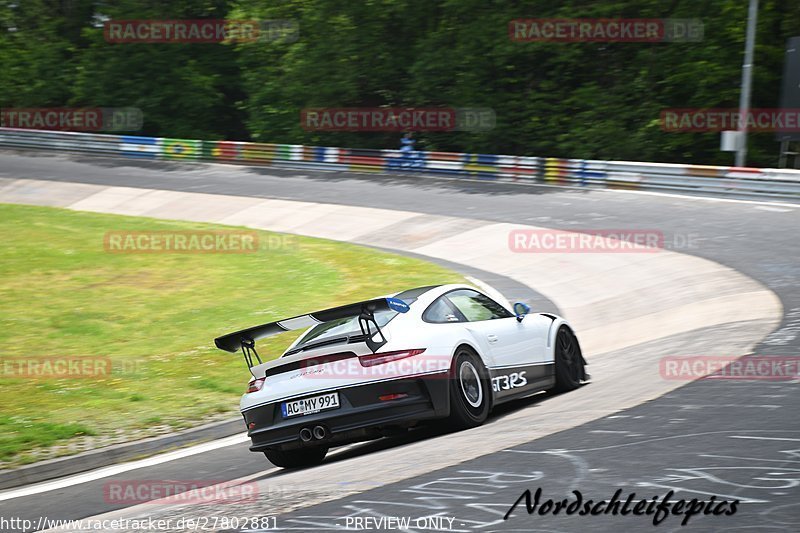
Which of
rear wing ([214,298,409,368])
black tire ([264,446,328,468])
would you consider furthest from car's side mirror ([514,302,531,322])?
black tire ([264,446,328,468])

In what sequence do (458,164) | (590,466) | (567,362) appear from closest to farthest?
(590,466) < (567,362) < (458,164)

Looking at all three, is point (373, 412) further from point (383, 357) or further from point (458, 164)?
point (458, 164)

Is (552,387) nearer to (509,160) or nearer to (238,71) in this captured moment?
(509,160)

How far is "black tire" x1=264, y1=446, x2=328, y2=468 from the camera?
311 inches

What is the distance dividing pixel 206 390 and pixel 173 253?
36.4 feet

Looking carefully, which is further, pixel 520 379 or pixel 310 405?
pixel 520 379

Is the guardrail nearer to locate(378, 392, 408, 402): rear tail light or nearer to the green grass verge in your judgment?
the green grass verge

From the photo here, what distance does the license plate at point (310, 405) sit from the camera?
7.34 meters

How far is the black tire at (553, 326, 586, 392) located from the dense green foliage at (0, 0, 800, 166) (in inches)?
963

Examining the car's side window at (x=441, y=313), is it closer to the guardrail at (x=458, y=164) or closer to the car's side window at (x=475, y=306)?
the car's side window at (x=475, y=306)

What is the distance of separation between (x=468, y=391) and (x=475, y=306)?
1127 millimetres

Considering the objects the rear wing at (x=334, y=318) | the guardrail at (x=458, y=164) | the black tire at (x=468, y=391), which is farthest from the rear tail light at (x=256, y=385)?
the guardrail at (x=458, y=164)

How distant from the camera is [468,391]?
7.84m

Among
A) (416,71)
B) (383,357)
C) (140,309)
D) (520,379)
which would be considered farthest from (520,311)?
(416,71)
